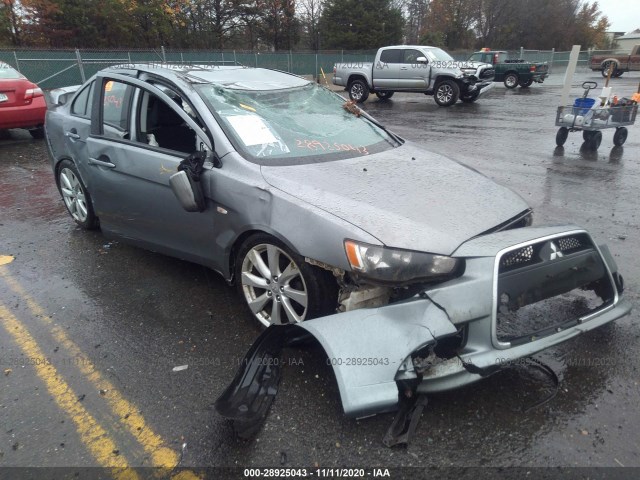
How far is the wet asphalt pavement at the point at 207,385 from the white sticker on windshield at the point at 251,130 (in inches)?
47.6

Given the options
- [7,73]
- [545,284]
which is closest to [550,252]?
[545,284]

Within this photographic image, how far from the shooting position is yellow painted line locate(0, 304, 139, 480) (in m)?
2.23

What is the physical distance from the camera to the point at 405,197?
2869 mm

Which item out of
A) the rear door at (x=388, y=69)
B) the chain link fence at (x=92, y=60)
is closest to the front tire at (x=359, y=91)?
the rear door at (x=388, y=69)

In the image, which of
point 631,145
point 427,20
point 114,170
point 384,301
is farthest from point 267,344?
point 427,20

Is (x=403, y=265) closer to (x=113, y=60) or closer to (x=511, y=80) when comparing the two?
(x=113, y=60)

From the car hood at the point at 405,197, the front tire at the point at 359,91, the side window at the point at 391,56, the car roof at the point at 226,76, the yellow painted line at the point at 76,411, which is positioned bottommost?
the yellow painted line at the point at 76,411

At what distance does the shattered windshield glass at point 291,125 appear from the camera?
3.29 metres

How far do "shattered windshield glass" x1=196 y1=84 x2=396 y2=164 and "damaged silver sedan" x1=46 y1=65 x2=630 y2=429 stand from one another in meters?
0.02

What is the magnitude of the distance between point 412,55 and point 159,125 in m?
14.7

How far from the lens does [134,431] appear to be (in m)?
2.40

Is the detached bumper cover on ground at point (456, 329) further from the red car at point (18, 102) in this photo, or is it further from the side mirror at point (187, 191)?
the red car at point (18, 102)

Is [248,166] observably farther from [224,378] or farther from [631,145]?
[631,145]

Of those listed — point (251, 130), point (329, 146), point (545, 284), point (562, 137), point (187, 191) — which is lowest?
point (562, 137)
